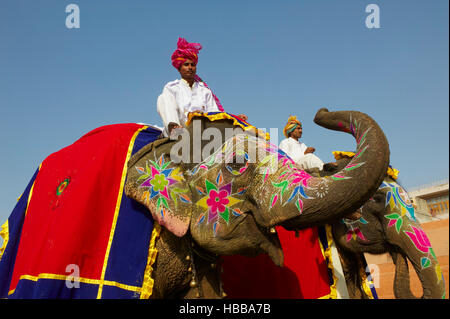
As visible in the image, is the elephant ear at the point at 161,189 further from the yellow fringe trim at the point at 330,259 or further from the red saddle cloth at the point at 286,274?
the yellow fringe trim at the point at 330,259

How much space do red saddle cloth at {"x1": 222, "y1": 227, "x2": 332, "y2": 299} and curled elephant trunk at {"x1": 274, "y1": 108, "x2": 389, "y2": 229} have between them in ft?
4.37

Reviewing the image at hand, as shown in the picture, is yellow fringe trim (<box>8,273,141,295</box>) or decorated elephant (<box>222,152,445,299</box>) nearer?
yellow fringe trim (<box>8,273,141,295</box>)

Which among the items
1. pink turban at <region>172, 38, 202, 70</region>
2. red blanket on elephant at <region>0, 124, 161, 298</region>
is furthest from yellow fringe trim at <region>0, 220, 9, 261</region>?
pink turban at <region>172, 38, 202, 70</region>

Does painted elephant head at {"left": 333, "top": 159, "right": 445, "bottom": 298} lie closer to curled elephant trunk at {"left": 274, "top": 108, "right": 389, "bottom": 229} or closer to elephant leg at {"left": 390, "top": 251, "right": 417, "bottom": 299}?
elephant leg at {"left": 390, "top": 251, "right": 417, "bottom": 299}

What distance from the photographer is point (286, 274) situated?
3695mm

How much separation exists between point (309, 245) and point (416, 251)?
896 mm

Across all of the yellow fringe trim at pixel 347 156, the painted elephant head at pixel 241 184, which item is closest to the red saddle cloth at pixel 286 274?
the yellow fringe trim at pixel 347 156

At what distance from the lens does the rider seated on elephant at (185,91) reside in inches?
139

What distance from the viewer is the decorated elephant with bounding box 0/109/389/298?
2.31 meters

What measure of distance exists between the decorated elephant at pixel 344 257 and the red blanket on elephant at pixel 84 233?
1.08 meters

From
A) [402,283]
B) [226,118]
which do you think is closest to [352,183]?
[226,118]

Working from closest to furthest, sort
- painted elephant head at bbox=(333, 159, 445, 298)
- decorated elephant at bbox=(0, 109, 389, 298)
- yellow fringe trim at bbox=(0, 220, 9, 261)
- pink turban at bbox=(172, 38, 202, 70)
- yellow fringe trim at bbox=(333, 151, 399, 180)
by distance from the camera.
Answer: decorated elephant at bbox=(0, 109, 389, 298)
yellow fringe trim at bbox=(0, 220, 9, 261)
painted elephant head at bbox=(333, 159, 445, 298)
pink turban at bbox=(172, 38, 202, 70)
yellow fringe trim at bbox=(333, 151, 399, 180)

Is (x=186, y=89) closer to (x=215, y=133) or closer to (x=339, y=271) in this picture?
(x=215, y=133)

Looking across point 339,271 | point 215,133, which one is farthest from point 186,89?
point 339,271
